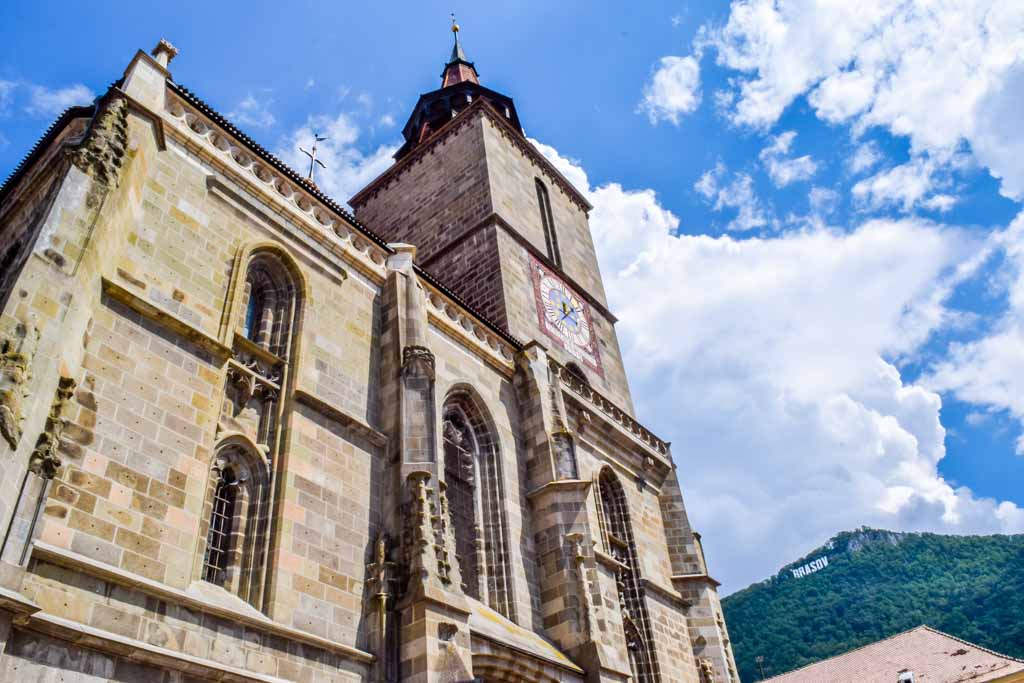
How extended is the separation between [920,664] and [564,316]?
17.5m

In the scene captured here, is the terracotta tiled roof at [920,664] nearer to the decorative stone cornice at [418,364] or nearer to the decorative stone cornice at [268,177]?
the decorative stone cornice at [418,364]

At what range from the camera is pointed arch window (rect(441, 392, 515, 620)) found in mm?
13258

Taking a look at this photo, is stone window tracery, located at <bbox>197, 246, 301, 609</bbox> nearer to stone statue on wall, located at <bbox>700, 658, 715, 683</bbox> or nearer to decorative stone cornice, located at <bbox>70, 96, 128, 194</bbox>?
decorative stone cornice, located at <bbox>70, 96, 128, 194</bbox>

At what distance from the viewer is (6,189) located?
39.2ft

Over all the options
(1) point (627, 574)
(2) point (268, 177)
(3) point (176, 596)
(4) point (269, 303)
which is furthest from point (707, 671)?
(2) point (268, 177)

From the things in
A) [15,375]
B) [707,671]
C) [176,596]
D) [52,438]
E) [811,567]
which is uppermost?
[811,567]

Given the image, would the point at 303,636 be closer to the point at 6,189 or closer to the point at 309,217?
the point at 309,217

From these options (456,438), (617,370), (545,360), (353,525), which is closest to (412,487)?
(353,525)

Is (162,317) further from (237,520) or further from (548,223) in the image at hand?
(548,223)

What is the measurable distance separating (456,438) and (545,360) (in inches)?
134

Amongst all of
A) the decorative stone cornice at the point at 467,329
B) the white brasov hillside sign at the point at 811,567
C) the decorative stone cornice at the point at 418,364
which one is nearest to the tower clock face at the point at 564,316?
the decorative stone cornice at the point at 467,329

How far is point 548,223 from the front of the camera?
2491 cm

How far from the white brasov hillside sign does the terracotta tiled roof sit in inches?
1939

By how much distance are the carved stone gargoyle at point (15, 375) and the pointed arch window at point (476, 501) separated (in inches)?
295
